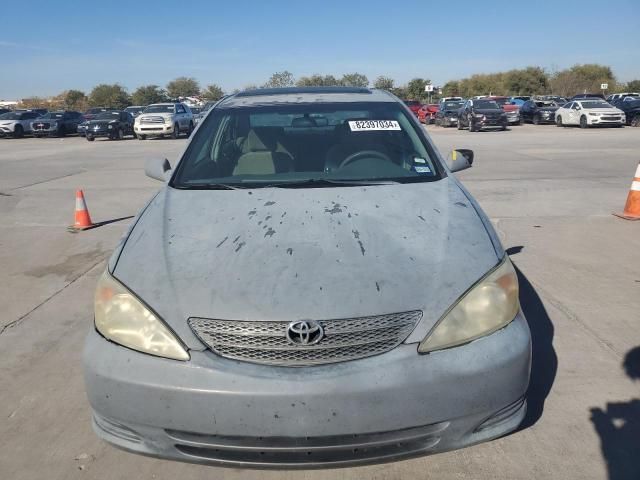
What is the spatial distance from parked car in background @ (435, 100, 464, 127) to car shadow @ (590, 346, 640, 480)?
30.4m

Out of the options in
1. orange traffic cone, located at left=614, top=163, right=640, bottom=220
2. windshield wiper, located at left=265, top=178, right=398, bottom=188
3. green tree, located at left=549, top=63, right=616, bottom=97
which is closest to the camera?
windshield wiper, located at left=265, top=178, right=398, bottom=188

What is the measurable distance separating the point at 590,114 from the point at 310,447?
29.3 meters

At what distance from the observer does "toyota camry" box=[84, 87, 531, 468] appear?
6.81 feet

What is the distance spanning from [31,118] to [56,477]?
3476 cm

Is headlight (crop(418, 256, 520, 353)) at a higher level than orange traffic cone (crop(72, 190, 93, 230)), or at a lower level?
higher

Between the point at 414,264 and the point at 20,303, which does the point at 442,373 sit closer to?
the point at 414,264

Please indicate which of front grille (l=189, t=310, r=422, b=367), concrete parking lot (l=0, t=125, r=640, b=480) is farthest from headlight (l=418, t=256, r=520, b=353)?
concrete parking lot (l=0, t=125, r=640, b=480)

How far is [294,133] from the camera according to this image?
3.85 metres

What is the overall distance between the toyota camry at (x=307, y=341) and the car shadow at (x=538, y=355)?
0.73 meters

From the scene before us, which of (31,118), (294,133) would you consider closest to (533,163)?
(294,133)

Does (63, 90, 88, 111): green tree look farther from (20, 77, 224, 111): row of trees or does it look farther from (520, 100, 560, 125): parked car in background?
(520, 100, 560, 125): parked car in background

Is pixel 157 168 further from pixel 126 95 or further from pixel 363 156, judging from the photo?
pixel 126 95

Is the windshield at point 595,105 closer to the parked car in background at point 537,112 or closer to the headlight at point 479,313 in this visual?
the parked car in background at point 537,112

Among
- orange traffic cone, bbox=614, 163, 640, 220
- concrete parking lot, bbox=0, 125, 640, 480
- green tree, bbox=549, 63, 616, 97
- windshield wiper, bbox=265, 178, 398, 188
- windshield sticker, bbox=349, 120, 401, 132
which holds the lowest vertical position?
concrete parking lot, bbox=0, 125, 640, 480
